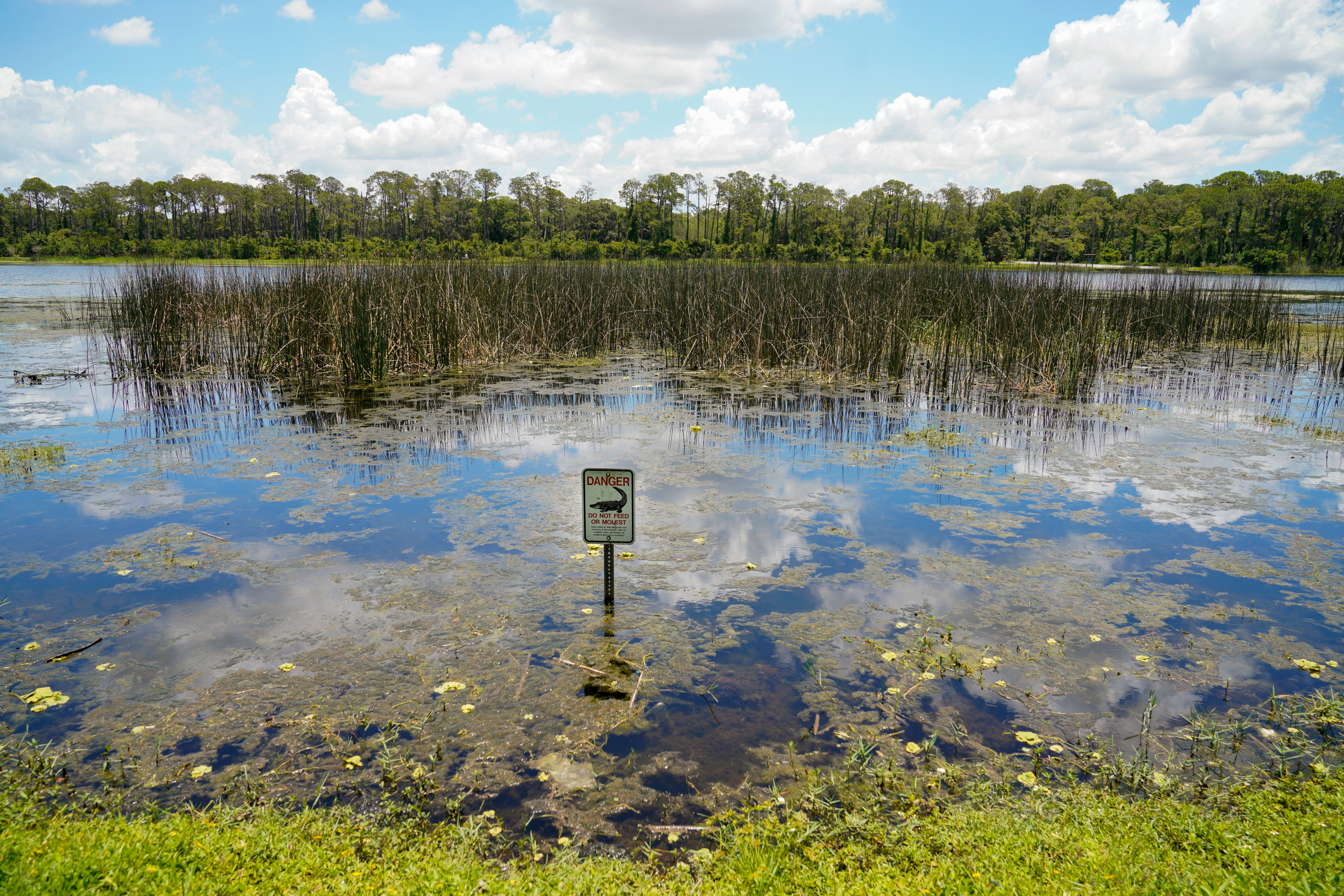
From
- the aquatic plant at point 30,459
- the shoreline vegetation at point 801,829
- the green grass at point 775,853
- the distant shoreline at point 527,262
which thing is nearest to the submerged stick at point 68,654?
the shoreline vegetation at point 801,829

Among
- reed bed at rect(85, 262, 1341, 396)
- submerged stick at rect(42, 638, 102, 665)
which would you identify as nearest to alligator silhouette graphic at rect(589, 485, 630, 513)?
submerged stick at rect(42, 638, 102, 665)

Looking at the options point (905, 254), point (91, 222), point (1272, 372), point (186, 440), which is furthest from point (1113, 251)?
point (91, 222)

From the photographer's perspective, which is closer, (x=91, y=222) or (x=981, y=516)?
(x=981, y=516)

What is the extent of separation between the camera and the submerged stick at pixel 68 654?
290 centimetres

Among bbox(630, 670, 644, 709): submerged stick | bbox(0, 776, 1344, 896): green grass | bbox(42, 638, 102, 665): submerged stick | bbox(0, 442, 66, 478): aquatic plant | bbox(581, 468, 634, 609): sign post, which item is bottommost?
bbox(630, 670, 644, 709): submerged stick

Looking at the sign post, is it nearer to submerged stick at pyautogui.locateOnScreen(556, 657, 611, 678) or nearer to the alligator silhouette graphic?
the alligator silhouette graphic

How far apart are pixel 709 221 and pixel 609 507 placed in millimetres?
50944

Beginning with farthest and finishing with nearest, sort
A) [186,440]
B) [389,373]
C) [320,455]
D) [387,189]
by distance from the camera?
1. [387,189]
2. [389,373]
3. [186,440]
4. [320,455]

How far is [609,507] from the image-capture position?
319 centimetres

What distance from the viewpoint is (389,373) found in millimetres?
9953

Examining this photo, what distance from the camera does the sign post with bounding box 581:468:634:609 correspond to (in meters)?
3.17

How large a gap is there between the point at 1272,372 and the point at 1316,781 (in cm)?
1070

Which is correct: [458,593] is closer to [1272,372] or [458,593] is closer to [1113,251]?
[1272,372]

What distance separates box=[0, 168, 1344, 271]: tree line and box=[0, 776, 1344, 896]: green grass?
2068cm
